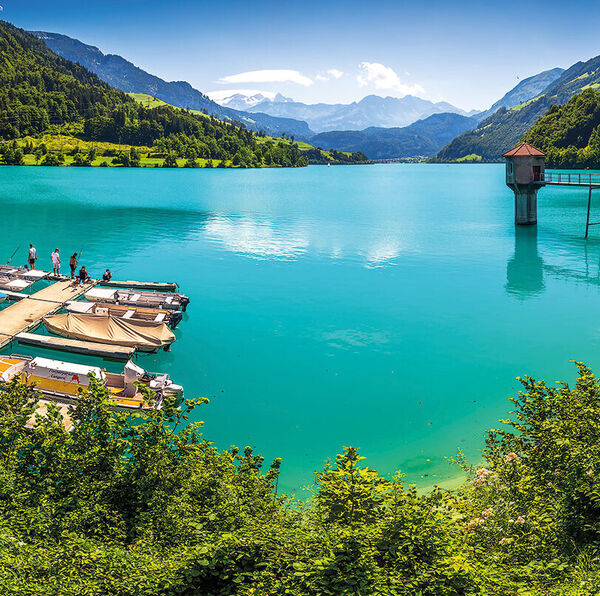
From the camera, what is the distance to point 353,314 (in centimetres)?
4809

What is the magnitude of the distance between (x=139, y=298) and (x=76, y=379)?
16602 millimetres

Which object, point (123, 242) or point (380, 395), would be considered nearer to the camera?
point (380, 395)

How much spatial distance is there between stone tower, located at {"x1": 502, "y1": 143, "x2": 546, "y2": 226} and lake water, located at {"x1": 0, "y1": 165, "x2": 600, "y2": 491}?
743cm

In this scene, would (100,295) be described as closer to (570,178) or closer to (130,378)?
(130,378)

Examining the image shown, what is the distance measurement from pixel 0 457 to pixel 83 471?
3.42 meters

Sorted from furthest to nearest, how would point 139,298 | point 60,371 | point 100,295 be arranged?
→ point 100,295, point 139,298, point 60,371

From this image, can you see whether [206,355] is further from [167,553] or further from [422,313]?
[167,553]

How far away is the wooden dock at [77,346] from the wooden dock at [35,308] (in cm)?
137

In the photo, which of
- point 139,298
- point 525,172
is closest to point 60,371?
point 139,298

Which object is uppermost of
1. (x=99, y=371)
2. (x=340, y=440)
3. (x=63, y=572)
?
(x=63, y=572)

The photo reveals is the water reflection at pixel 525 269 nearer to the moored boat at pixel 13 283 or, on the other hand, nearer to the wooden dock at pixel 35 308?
the wooden dock at pixel 35 308

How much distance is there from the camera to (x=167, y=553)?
1256cm

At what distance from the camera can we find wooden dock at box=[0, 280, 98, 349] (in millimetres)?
40219

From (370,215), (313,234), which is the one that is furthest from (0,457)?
(370,215)
